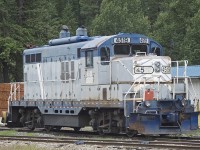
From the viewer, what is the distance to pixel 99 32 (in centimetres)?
6612

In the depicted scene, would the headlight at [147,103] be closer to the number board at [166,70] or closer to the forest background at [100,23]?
the number board at [166,70]

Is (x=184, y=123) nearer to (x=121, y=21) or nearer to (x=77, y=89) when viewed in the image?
(x=77, y=89)

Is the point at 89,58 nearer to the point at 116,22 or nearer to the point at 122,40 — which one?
the point at 122,40

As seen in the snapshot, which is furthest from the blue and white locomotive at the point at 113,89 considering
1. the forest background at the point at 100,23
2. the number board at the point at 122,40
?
the forest background at the point at 100,23

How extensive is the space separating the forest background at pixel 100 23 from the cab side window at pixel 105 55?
25.2m

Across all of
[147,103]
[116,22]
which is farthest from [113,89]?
[116,22]

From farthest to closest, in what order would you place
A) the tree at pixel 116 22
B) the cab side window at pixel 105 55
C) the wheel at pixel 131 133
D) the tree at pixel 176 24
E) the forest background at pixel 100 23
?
the tree at pixel 116 22, the tree at pixel 176 24, the forest background at pixel 100 23, the cab side window at pixel 105 55, the wheel at pixel 131 133

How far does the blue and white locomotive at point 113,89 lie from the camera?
19.8 metres

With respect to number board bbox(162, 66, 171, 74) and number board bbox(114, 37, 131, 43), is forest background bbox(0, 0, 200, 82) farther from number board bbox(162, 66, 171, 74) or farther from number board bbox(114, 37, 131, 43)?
number board bbox(162, 66, 171, 74)

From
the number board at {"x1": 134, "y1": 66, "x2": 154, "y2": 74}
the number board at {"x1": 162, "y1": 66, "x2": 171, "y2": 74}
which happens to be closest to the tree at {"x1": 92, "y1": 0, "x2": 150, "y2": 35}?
the number board at {"x1": 162, "y1": 66, "x2": 171, "y2": 74}

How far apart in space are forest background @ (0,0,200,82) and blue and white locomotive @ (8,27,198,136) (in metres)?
21.6

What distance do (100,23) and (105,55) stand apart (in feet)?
147

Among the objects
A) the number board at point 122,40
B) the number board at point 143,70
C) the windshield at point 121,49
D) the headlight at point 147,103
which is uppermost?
the number board at point 122,40

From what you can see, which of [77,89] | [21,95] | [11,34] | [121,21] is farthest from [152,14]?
[77,89]
